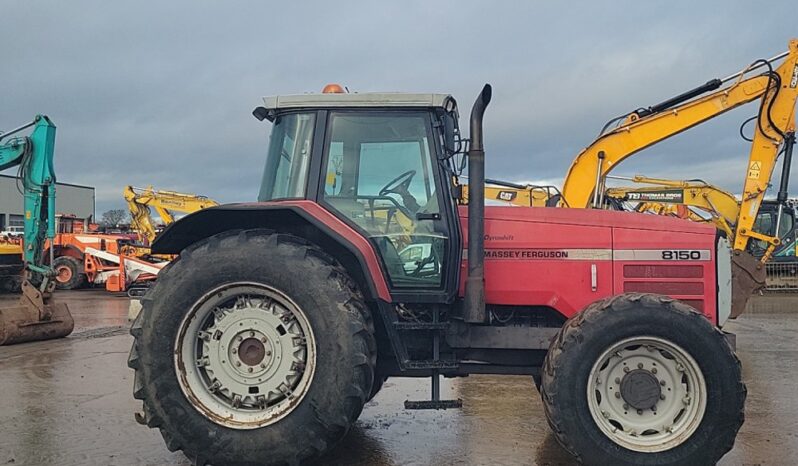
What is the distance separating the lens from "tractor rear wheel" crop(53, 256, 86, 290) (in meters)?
19.6

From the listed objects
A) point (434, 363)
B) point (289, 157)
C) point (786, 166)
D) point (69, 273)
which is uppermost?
point (786, 166)

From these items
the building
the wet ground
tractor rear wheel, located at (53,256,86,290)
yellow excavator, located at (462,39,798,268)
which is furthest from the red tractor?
the building

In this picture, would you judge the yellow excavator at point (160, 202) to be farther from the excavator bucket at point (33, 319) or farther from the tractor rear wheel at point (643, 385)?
the tractor rear wheel at point (643, 385)

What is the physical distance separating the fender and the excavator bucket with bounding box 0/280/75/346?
6.38 meters

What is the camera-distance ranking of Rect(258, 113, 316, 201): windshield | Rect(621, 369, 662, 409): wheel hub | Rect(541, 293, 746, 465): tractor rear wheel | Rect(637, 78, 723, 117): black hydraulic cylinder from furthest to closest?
Rect(637, 78, 723, 117): black hydraulic cylinder → Rect(258, 113, 316, 201): windshield → Rect(621, 369, 662, 409): wheel hub → Rect(541, 293, 746, 465): tractor rear wheel

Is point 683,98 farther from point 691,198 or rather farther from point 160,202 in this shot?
point 160,202

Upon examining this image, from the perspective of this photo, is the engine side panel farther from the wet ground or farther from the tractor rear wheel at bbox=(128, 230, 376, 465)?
the tractor rear wheel at bbox=(128, 230, 376, 465)

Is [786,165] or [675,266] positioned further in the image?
[786,165]

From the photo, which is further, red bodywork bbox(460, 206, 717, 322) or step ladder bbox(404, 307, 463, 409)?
red bodywork bbox(460, 206, 717, 322)

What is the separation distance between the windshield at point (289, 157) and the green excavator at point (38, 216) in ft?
22.2

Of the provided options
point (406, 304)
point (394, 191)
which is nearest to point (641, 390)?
point (406, 304)

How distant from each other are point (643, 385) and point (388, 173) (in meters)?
2.07

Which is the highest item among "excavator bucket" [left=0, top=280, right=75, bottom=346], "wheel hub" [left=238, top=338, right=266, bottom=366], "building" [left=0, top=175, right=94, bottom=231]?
"building" [left=0, top=175, right=94, bottom=231]

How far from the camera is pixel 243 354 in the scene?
415 centimetres
